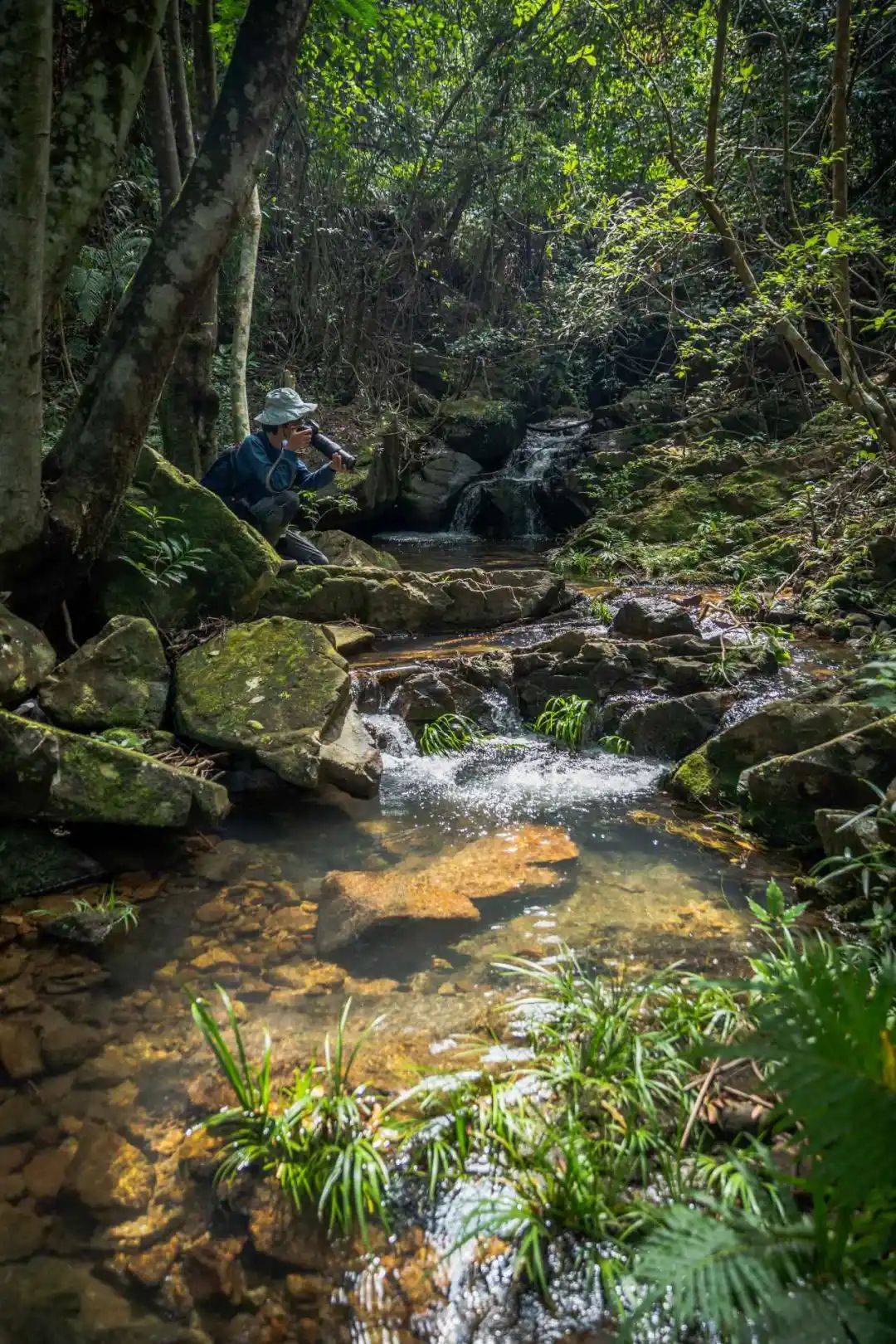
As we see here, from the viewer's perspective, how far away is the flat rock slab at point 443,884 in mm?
3238

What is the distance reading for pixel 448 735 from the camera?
18.2ft

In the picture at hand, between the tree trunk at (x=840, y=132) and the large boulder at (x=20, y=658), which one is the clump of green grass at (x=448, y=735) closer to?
the large boulder at (x=20, y=658)

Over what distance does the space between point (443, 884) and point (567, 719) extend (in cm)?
244

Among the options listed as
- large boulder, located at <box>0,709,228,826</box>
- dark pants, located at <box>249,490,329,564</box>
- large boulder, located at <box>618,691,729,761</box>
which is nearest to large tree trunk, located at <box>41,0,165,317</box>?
large boulder, located at <box>0,709,228,826</box>

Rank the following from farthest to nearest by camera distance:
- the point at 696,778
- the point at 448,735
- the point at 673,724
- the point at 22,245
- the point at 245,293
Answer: the point at 245,293, the point at 448,735, the point at 673,724, the point at 696,778, the point at 22,245

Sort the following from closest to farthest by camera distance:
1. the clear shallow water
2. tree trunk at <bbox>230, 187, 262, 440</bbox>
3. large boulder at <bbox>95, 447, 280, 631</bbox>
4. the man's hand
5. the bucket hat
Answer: the clear shallow water < large boulder at <bbox>95, 447, 280, 631</bbox> < the bucket hat < the man's hand < tree trunk at <bbox>230, 187, 262, 440</bbox>

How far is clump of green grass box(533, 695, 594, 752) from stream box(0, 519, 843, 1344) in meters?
0.28

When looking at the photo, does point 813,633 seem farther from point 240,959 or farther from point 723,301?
point 723,301

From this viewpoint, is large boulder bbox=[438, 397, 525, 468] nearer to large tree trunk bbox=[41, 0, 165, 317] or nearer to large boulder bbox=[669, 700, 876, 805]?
large tree trunk bbox=[41, 0, 165, 317]

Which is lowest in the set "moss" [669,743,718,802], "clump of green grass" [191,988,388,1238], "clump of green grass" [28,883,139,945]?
"clump of green grass" [28,883,139,945]

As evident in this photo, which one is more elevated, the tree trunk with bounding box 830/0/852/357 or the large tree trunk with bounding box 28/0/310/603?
the tree trunk with bounding box 830/0/852/357

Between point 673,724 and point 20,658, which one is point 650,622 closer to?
point 673,724

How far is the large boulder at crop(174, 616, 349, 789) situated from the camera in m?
4.23

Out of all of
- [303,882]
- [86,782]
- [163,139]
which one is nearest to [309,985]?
[303,882]
